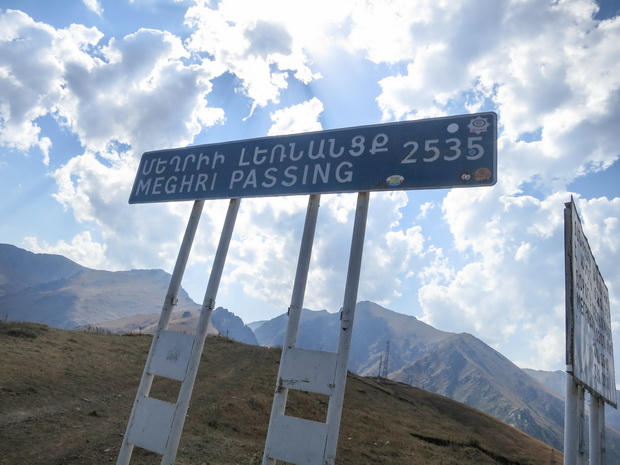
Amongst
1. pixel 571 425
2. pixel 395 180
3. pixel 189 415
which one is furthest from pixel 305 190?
pixel 189 415

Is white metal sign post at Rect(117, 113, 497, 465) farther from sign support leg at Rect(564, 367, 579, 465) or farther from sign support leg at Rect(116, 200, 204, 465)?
sign support leg at Rect(564, 367, 579, 465)

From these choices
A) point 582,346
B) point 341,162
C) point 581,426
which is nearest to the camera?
point 341,162

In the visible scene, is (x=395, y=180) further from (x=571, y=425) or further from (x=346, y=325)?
(x=571, y=425)

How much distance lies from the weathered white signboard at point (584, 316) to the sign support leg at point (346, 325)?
336 cm

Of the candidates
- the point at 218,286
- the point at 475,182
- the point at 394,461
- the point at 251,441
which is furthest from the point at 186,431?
the point at 475,182

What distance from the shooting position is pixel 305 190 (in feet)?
16.8

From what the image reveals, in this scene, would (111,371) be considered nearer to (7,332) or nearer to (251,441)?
(7,332)

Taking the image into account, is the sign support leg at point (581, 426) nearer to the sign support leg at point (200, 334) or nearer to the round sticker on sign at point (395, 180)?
the round sticker on sign at point (395, 180)

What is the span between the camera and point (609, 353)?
9.86 meters

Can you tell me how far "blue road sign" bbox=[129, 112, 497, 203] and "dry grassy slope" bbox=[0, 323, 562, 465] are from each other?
6.17 meters

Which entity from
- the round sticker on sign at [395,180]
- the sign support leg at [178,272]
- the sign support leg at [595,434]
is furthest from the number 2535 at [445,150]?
the sign support leg at [595,434]

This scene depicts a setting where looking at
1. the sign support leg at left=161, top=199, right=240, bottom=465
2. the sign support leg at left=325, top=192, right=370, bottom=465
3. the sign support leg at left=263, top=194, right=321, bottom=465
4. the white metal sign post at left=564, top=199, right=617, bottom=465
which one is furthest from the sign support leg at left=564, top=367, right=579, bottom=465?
the sign support leg at left=161, top=199, right=240, bottom=465

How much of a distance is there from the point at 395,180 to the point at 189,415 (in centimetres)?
1248

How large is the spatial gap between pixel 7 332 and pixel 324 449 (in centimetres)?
2147
